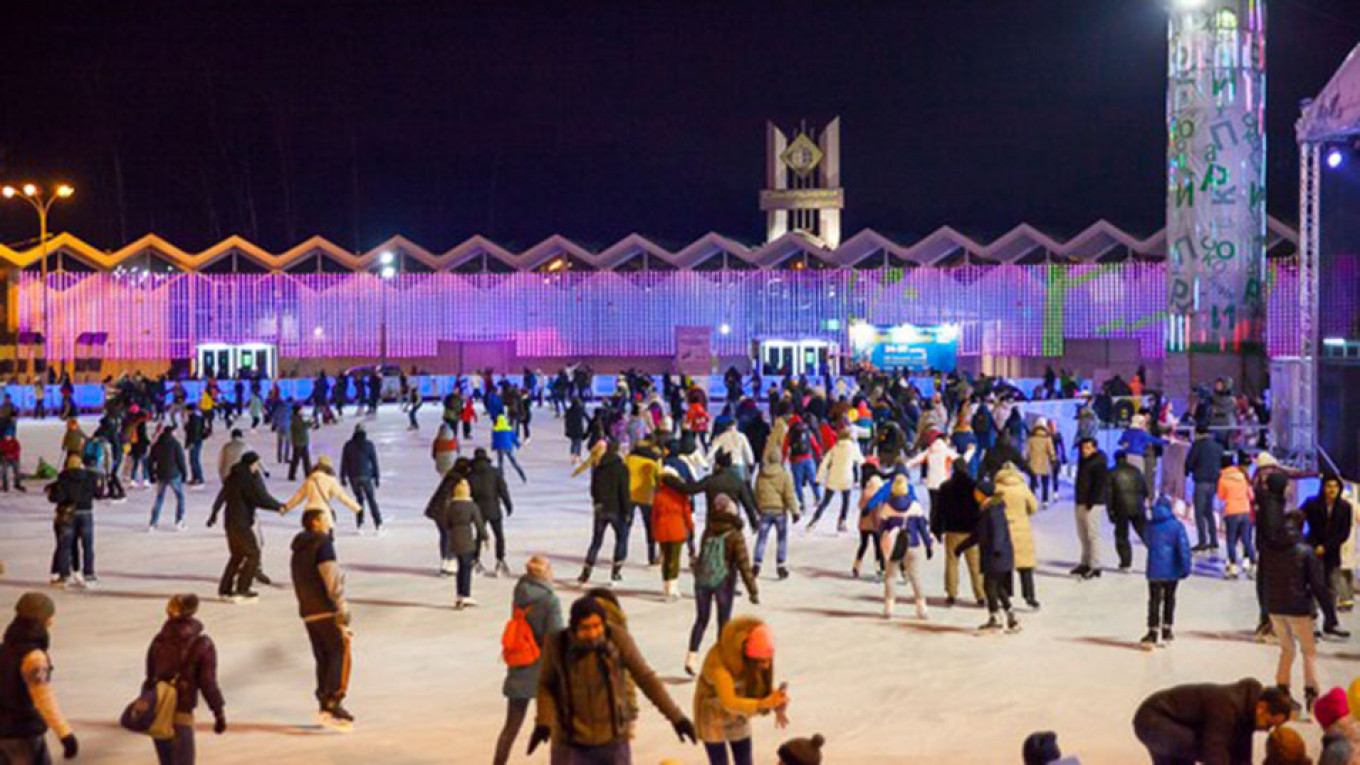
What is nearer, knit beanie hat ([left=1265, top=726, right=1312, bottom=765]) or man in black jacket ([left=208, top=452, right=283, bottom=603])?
knit beanie hat ([left=1265, top=726, right=1312, bottom=765])

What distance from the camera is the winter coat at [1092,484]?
13031 mm

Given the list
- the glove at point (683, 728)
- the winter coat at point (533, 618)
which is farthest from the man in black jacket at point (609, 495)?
the glove at point (683, 728)

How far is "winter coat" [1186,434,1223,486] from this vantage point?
1342 cm

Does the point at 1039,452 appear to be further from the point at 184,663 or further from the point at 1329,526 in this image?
the point at 184,663

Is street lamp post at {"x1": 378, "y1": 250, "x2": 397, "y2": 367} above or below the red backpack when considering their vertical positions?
above

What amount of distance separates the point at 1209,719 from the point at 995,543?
15.9 ft

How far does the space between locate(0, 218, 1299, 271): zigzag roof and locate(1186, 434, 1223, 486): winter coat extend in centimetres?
3404

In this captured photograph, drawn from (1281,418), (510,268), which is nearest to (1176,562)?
(1281,418)

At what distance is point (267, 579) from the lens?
492 inches

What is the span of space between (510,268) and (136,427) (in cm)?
3197

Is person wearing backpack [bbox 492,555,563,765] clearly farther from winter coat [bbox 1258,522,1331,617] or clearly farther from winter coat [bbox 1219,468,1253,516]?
winter coat [bbox 1219,468,1253,516]

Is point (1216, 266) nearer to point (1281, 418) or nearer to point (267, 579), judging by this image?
point (1281, 418)

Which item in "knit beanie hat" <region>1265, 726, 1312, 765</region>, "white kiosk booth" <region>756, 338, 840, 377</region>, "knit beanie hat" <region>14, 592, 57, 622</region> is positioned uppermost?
"white kiosk booth" <region>756, 338, 840, 377</region>

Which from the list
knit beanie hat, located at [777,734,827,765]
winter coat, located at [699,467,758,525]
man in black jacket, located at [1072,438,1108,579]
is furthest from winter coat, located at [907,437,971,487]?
knit beanie hat, located at [777,734,827,765]
